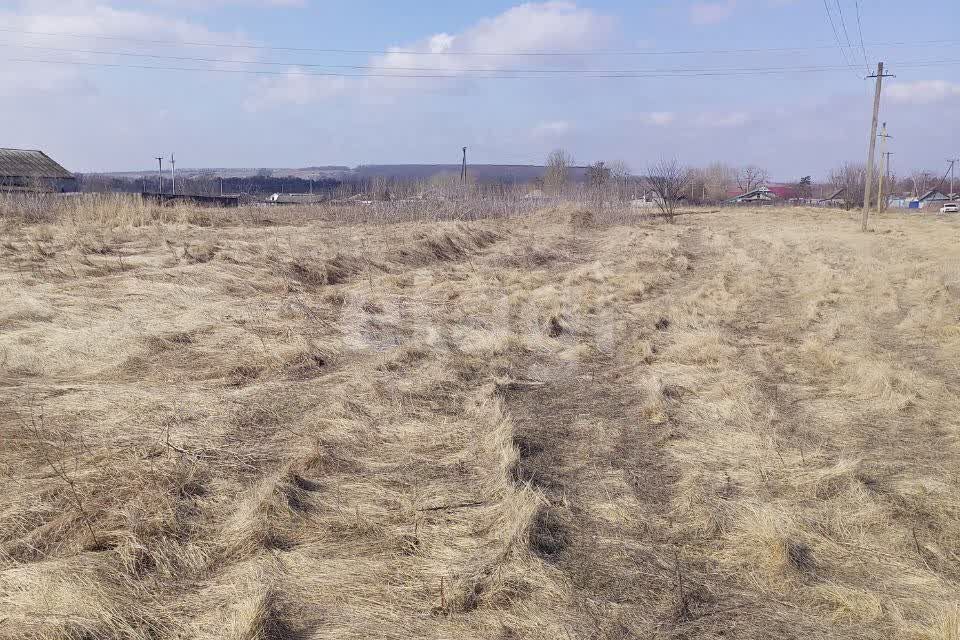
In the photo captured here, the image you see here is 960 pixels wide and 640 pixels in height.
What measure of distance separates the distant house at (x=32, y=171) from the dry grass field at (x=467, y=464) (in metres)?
37.0

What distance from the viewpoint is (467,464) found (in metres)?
4.85

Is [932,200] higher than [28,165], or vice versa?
[932,200]

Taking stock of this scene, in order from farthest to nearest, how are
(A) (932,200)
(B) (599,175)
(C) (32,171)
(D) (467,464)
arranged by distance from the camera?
1. (A) (932,200)
2. (B) (599,175)
3. (C) (32,171)
4. (D) (467,464)

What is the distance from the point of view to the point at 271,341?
25.7ft

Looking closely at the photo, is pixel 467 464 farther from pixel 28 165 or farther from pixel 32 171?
pixel 28 165

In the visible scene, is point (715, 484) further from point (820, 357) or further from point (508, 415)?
point (820, 357)

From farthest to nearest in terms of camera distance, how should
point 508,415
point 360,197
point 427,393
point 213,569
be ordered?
1. point 360,197
2. point 427,393
3. point 508,415
4. point 213,569

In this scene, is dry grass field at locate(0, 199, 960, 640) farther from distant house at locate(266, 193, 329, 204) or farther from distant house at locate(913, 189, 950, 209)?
distant house at locate(913, 189, 950, 209)

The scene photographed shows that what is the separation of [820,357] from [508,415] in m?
4.01

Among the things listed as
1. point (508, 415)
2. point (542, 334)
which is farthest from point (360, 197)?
point (508, 415)

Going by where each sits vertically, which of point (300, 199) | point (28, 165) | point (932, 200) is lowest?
point (300, 199)

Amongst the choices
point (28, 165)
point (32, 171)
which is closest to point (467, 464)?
point (32, 171)

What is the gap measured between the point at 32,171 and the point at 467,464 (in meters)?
48.3

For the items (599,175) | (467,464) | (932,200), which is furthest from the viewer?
(932,200)
